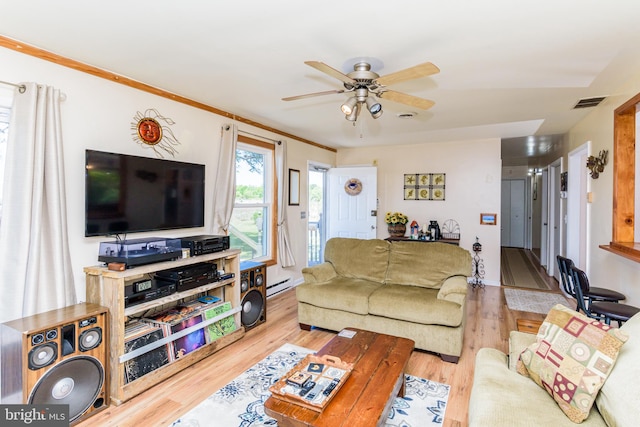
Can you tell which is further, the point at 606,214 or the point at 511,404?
the point at 606,214

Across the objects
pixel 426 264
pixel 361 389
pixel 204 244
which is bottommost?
pixel 361 389

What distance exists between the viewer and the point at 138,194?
263 cm

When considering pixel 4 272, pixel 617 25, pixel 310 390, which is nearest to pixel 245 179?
pixel 4 272

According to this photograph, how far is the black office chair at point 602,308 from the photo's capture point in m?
2.33

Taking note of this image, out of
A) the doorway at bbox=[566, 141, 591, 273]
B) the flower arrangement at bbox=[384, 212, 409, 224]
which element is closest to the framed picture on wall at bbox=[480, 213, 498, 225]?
the doorway at bbox=[566, 141, 591, 273]

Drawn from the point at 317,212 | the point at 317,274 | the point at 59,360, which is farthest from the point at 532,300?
the point at 59,360

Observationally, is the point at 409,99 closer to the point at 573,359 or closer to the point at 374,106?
the point at 374,106

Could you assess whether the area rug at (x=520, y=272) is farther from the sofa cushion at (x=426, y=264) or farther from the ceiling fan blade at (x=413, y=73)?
the ceiling fan blade at (x=413, y=73)

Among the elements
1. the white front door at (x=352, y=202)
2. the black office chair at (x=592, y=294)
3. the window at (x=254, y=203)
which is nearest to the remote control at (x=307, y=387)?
the black office chair at (x=592, y=294)

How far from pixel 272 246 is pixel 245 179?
3.33 feet

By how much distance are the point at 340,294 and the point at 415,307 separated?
72cm

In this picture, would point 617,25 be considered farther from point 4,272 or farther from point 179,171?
point 4,272

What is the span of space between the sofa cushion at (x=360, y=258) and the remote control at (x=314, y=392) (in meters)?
2.02

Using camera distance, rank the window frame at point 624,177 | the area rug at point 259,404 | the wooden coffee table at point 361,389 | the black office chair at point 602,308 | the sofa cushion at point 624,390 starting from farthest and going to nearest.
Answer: the window frame at point 624,177 → the black office chair at point 602,308 → the area rug at point 259,404 → the wooden coffee table at point 361,389 → the sofa cushion at point 624,390
